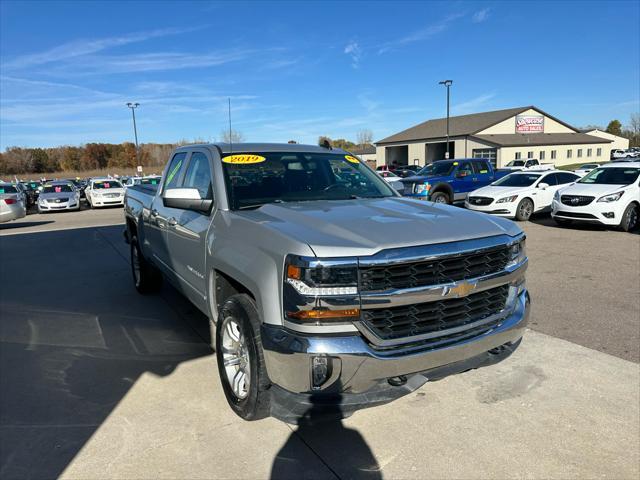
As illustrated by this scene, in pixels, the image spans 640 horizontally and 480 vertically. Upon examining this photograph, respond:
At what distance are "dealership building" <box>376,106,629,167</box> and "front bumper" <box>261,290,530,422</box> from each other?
53037 millimetres

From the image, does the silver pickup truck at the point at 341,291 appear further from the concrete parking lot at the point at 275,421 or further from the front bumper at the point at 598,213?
the front bumper at the point at 598,213

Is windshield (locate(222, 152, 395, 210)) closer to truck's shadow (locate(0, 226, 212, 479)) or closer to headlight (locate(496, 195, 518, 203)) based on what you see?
truck's shadow (locate(0, 226, 212, 479))

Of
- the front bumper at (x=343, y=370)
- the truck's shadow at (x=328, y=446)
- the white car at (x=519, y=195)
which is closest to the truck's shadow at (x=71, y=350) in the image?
the truck's shadow at (x=328, y=446)

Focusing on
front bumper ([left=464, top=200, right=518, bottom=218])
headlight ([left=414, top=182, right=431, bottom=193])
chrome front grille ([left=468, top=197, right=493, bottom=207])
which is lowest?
front bumper ([left=464, top=200, right=518, bottom=218])

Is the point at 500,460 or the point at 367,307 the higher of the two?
the point at 367,307

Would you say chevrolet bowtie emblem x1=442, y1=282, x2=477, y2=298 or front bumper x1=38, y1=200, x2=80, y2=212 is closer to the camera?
chevrolet bowtie emblem x1=442, y1=282, x2=477, y2=298

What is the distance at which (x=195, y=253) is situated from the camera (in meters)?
3.88

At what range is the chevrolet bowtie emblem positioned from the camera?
2.66 m

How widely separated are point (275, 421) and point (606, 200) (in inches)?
427

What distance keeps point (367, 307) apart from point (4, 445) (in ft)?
8.36

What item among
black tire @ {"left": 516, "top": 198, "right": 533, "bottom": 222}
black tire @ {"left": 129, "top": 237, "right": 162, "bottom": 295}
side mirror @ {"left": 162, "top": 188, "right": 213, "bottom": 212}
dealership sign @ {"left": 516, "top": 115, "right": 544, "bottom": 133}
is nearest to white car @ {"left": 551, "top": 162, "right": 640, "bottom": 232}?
black tire @ {"left": 516, "top": 198, "right": 533, "bottom": 222}

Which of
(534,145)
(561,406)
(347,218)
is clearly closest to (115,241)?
(347,218)

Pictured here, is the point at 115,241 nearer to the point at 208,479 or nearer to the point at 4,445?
the point at 4,445

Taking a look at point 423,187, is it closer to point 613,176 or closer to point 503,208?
point 503,208
